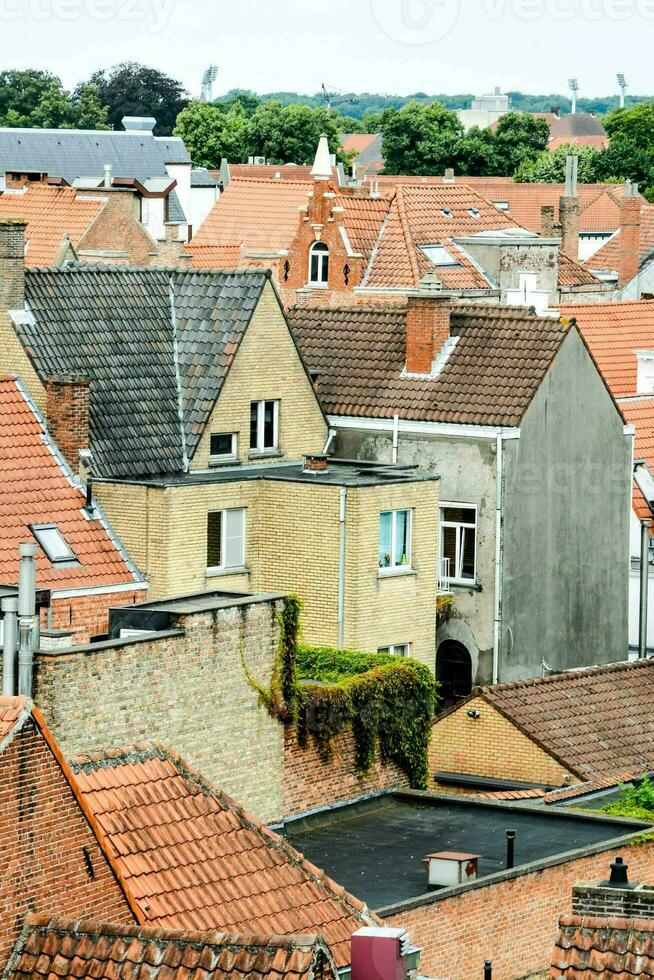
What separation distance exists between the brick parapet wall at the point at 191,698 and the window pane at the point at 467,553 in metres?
14.4

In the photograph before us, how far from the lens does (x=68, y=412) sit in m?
38.9

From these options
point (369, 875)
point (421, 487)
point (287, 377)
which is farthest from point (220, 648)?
point (287, 377)

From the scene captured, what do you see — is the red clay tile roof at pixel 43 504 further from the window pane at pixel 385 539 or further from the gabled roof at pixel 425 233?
the gabled roof at pixel 425 233

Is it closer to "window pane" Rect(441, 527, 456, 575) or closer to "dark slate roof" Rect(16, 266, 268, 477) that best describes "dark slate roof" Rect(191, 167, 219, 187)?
"window pane" Rect(441, 527, 456, 575)

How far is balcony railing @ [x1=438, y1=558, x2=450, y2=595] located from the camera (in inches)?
1731

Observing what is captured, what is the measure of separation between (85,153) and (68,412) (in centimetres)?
9304

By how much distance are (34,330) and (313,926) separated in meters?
19.7

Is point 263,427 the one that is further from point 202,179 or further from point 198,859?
point 202,179

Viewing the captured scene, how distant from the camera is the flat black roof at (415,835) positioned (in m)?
28.2

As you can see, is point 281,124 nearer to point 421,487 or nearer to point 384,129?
point 384,129

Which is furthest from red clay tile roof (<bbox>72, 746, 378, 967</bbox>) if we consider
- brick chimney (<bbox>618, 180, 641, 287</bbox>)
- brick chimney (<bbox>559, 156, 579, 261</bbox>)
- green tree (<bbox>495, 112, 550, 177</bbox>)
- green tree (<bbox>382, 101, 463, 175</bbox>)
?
green tree (<bbox>495, 112, 550, 177</bbox>)

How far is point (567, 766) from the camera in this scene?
36719 millimetres

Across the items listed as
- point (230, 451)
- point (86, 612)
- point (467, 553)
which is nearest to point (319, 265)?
point (467, 553)

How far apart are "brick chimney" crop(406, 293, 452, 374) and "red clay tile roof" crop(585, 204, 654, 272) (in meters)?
57.3
